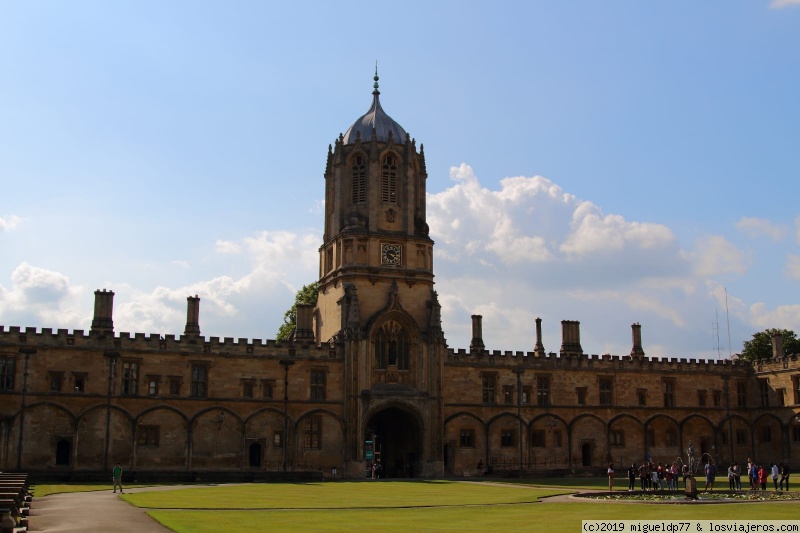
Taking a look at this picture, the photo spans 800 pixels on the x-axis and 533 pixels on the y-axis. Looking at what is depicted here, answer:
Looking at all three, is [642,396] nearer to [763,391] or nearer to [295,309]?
[763,391]

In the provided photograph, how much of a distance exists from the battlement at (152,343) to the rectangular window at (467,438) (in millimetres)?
11070

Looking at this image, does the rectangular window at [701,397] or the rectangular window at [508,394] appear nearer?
the rectangular window at [508,394]

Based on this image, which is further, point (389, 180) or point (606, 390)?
point (606, 390)

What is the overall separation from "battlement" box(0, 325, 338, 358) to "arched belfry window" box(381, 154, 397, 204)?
39.7 feet

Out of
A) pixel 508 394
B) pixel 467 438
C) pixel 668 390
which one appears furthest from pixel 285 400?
pixel 668 390

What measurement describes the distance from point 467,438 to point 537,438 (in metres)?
5.79

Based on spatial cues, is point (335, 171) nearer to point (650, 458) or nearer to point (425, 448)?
point (425, 448)

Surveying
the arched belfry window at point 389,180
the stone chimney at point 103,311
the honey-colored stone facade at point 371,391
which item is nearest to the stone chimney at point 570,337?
the honey-colored stone facade at point 371,391

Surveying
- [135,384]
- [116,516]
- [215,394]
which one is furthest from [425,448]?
[116,516]

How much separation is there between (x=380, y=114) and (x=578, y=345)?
2376 cm

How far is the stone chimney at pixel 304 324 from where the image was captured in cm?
7050

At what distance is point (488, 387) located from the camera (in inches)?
2751

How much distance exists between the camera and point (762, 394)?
251 ft

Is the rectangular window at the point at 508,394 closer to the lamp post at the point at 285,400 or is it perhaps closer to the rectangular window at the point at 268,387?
the lamp post at the point at 285,400
